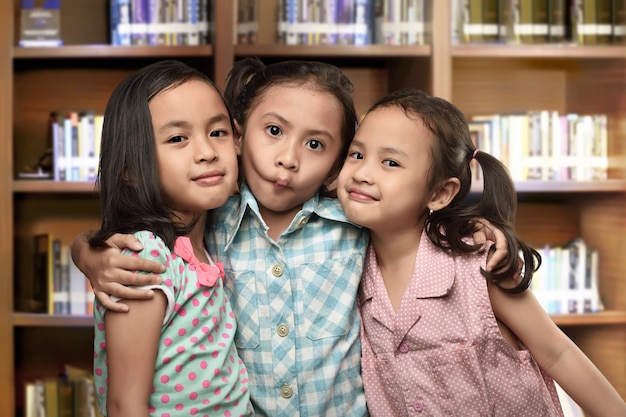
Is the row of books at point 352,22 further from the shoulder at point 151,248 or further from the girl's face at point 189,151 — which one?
the shoulder at point 151,248

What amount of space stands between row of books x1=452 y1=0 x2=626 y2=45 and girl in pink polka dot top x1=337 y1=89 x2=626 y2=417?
192 cm

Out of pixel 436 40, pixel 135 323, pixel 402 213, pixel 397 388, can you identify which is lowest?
pixel 397 388

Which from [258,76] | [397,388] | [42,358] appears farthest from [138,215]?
[42,358]

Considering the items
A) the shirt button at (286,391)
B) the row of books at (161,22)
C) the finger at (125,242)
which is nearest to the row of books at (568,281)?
the row of books at (161,22)

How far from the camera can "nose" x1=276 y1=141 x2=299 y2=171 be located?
4.52 ft

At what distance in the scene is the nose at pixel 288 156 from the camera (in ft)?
4.52

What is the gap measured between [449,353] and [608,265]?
2.21m

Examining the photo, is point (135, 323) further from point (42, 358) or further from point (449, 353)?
point (42, 358)

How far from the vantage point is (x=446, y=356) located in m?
1.37

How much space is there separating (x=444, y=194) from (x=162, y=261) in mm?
543

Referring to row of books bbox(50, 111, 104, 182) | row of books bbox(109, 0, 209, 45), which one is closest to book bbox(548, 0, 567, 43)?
row of books bbox(109, 0, 209, 45)

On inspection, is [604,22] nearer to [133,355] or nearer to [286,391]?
[286,391]

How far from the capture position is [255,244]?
1439 millimetres

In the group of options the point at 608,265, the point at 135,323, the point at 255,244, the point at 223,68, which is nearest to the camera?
the point at 135,323
